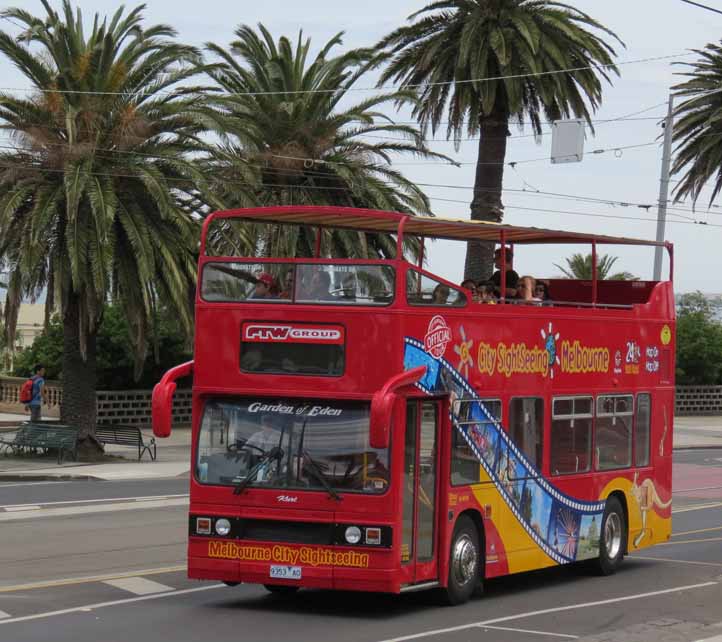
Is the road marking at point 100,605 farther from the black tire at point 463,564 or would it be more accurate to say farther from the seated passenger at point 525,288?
the seated passenger at point 525,288

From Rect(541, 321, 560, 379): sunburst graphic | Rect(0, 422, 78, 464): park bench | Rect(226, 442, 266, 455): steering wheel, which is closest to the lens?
Rect(226, 442, 266, 455): steering wheel

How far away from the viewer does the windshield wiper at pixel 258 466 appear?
1257 cm

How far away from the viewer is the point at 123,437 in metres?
32.8

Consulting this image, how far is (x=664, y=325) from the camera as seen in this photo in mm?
18125

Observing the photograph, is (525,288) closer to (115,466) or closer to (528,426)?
(528,426)

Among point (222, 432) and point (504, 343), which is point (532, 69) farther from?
point (222, 432)

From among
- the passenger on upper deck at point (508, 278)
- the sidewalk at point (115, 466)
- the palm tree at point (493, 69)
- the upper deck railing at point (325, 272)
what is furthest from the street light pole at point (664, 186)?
the upper deck railing at point (325, 272)

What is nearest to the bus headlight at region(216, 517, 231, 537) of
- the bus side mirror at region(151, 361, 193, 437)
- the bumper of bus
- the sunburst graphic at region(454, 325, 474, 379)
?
the bumper of bus

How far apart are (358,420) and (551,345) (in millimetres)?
3633

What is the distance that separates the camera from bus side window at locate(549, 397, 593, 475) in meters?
15.5

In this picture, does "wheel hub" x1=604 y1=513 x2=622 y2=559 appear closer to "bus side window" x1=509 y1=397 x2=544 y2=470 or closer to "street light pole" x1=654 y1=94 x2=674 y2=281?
"bus side window" x1=509 y1=397 x2=544 y2=470

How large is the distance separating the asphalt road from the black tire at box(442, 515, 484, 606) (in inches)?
6.9

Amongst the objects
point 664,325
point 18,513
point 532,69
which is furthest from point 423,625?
point 532,69

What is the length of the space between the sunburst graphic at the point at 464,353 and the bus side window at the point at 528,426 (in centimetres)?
106
